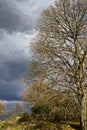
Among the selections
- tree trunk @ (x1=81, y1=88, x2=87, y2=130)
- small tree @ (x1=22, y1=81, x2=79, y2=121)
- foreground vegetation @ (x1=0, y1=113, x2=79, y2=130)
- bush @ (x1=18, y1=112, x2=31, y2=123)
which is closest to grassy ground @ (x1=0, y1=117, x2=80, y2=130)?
foreground vegetation @ (x1=0, y1=113, x2=79, y2=130)

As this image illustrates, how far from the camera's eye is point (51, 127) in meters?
31.2

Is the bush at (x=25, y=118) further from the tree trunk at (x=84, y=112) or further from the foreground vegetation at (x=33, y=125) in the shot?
the tree trunk at (x=84, y=112)

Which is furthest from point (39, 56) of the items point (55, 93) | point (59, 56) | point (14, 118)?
point (14, 118)

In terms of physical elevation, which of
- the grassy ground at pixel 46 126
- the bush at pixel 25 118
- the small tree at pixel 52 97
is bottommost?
the grassy ground at pixel 46 126

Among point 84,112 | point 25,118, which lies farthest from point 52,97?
point 25,118

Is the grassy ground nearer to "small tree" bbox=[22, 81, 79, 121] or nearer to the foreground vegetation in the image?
the foreground vegetation

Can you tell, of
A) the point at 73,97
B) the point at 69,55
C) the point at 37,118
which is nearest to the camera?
the point at 73,97

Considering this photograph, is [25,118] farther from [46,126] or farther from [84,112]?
[84,112]

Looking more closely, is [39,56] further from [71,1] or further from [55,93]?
[71,1]

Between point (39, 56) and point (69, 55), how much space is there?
9.79 feet

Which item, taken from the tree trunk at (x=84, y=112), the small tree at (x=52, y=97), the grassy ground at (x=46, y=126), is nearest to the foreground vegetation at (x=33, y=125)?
the grassy ground at (x=46, y=126)

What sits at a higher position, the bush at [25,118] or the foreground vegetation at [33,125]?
the bush at [25,118]

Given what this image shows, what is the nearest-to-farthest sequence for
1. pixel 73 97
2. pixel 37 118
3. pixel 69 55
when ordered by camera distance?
pixel 73 97 < pixel 69 55 < pixel 37 118

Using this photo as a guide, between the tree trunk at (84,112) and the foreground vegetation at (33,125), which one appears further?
the foreground vegetation at (33,125)
